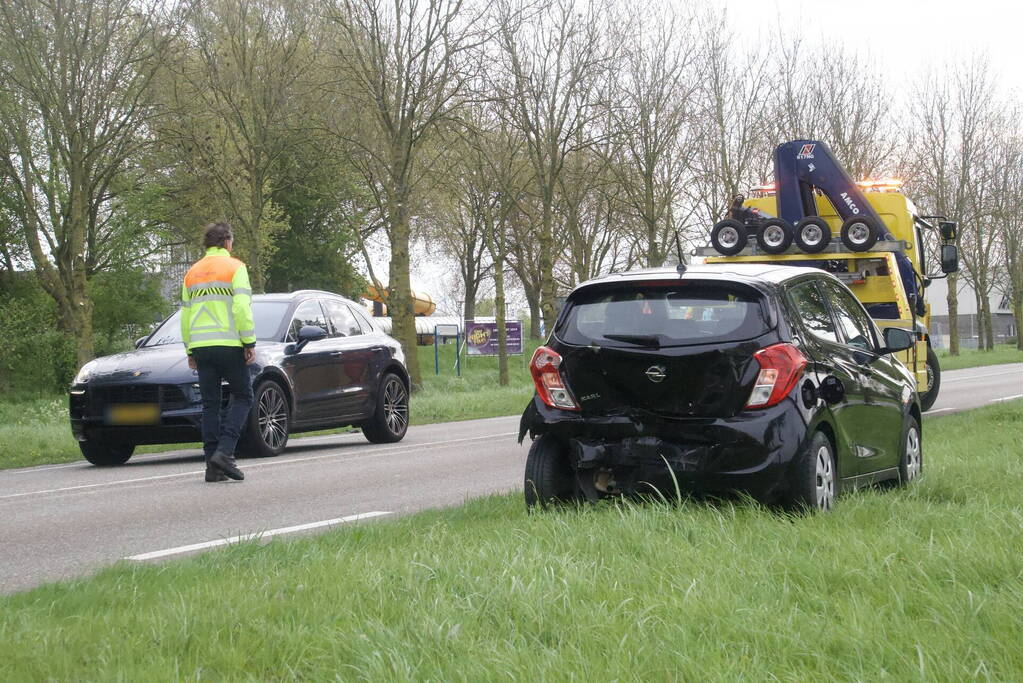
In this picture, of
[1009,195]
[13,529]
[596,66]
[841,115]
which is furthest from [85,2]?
[1009,195]

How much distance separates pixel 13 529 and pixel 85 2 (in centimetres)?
1634

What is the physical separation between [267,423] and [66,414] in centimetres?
1263

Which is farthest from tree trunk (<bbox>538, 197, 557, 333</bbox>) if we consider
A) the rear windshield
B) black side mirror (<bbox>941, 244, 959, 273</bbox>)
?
the rear windshield

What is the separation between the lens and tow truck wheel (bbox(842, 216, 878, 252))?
1495cm

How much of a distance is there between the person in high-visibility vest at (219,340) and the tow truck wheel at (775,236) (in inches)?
287

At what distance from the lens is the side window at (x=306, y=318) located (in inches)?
517

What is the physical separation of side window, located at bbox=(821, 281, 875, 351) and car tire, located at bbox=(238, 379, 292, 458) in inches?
238

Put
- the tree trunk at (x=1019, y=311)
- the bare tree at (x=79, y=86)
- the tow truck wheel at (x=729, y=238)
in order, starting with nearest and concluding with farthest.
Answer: the tow truck wheel at (x=729, y=238) → the bare tree at (x=79, y=86) → the tree trunk at (x=1019, y=311)

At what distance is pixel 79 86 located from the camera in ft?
72.5

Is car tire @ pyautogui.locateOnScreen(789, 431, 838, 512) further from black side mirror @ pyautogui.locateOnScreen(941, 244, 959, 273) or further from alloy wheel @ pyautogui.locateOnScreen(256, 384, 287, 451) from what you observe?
black side mirror @ pyautogui.locateOnScreen(941, 244, 959, 273)

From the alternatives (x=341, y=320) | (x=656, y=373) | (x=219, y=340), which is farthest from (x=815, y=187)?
(x=656, y=373)

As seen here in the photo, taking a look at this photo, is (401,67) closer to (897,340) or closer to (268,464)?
(268,464)

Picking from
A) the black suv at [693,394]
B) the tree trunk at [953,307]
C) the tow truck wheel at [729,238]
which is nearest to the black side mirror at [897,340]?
the black suv at [693,394]

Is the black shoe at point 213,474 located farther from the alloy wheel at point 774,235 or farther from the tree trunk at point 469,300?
the tree trunk at point 469,300
